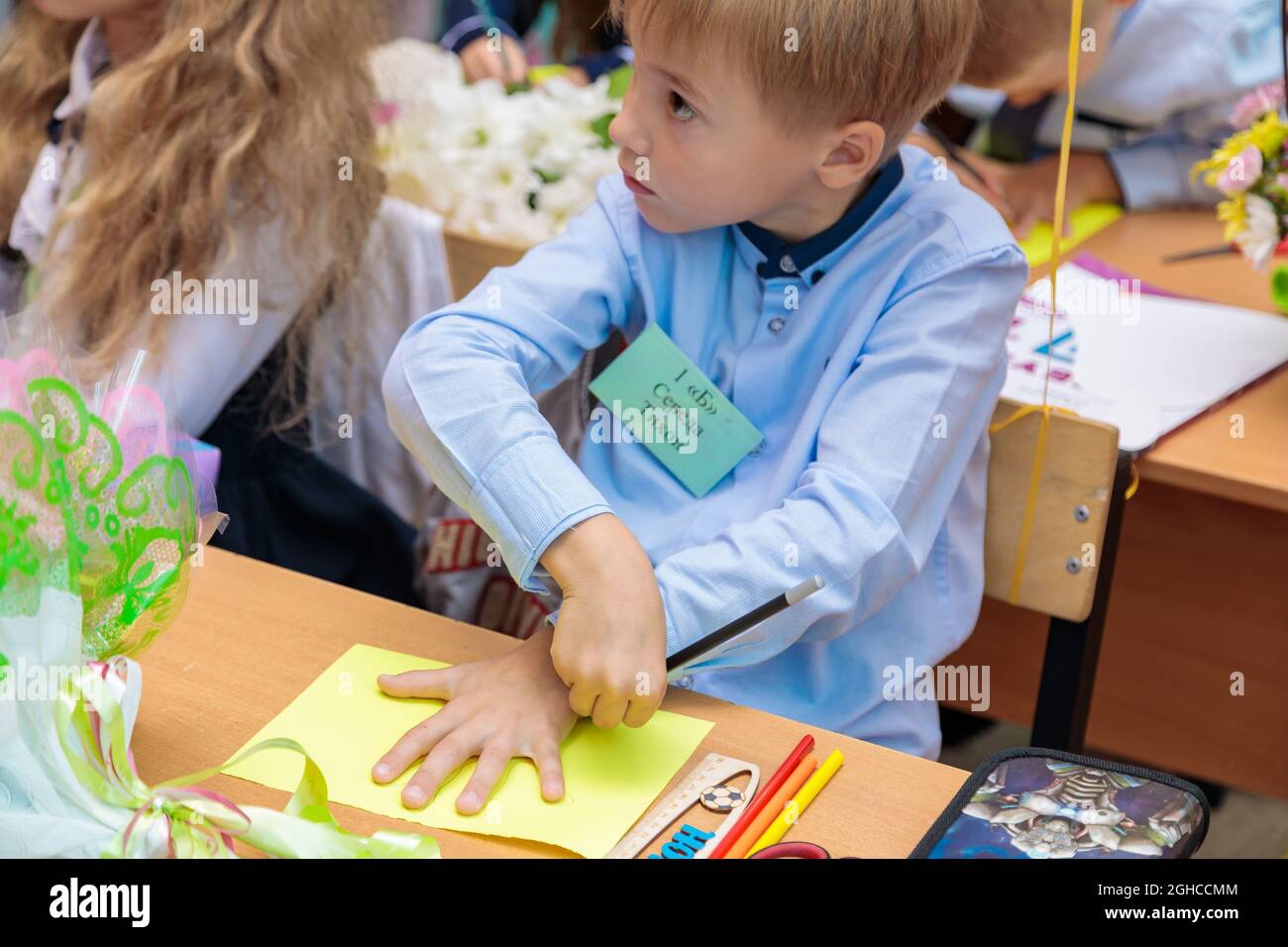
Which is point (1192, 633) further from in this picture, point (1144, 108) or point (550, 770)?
point (550, 770)

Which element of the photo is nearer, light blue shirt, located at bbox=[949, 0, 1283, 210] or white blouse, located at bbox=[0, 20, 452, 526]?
white blouse, located at bbox=[0, 20, 452, 526]

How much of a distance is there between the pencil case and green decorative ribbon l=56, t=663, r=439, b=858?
315mm

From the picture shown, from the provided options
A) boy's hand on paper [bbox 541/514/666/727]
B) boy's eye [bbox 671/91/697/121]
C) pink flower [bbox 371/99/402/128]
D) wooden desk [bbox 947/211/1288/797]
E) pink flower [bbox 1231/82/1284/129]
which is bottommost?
wooden desk [bbox 947/211/1288/797]

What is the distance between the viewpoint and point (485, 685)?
98 centimetres

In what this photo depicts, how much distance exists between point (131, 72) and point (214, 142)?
116 millimetres

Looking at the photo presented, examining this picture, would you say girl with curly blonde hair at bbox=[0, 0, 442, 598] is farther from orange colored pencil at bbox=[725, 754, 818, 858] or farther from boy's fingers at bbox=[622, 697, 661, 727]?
orange colored pencil at bbox=[725, 754, 818, 858]

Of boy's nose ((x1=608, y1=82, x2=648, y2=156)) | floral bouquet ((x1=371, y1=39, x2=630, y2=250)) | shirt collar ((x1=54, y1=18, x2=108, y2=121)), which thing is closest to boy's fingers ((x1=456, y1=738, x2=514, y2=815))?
boy's nose ((x1=608, y1=82, x2=648, y2=156))

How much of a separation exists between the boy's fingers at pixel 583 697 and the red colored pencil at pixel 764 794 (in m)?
0.13

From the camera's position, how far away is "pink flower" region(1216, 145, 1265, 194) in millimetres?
1561

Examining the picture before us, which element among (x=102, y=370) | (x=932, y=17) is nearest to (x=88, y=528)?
(x=102, y=370)

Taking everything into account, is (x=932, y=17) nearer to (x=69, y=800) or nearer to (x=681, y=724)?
(x=681, y=724)

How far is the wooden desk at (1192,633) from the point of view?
5.32 ft

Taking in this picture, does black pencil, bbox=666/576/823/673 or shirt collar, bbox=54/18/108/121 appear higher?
shirt collar, bbox=54/18/108/121

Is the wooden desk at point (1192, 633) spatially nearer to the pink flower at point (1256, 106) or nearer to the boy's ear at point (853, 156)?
the pink flower at point (1256, 106)
